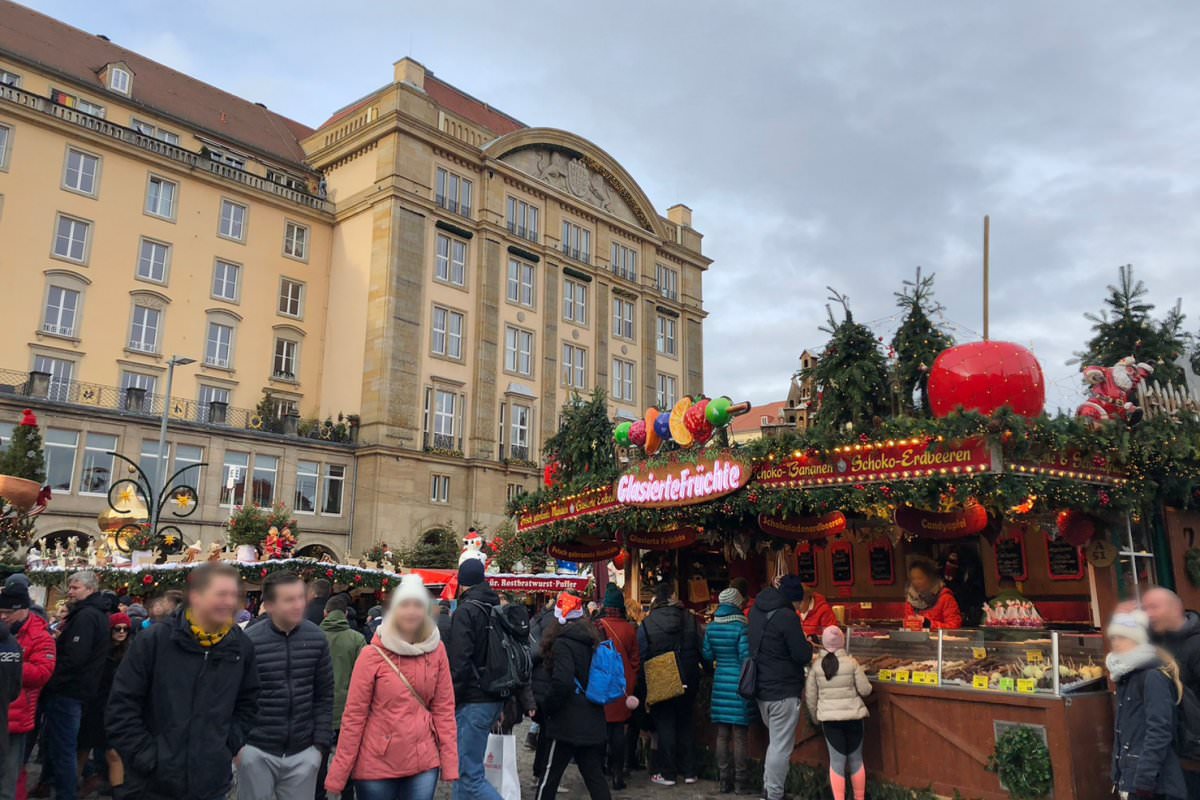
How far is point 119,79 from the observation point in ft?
117

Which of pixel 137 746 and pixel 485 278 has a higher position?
pixel 485 278

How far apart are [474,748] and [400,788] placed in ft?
4.64

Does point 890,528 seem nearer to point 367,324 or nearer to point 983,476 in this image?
point 983,476

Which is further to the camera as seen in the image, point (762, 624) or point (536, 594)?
point (536, 594)

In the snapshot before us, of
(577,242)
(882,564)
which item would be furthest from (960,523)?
(577,242)

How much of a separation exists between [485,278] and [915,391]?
99.2 feet

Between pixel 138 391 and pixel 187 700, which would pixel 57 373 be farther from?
pixel 187 700

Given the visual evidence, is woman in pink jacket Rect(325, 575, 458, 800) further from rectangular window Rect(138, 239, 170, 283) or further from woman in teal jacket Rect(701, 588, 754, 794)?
rectangular window Rect(138, 239, 170, 283)

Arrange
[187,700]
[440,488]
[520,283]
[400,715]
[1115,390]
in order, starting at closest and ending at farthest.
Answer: [187,700], [400,715], [1115,390], [440,488], [520,283]

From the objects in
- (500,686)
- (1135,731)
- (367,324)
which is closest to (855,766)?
(1135,731)

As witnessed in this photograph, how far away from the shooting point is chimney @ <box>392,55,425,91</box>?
127 feet

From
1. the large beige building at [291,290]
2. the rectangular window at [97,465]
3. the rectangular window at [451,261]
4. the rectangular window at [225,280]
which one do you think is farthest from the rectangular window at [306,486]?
the rectangular window at [451,261]

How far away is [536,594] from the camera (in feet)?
82.0

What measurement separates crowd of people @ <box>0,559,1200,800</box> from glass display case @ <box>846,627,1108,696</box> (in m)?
0.97
